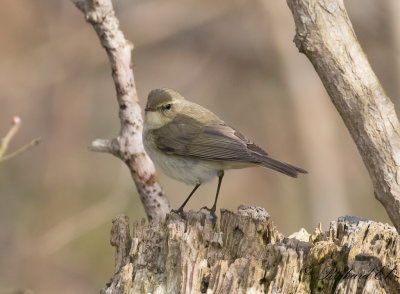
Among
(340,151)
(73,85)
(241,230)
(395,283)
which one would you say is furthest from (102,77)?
(395,283)

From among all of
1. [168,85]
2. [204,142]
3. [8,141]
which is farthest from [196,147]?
[168,85]

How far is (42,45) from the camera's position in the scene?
363 inches

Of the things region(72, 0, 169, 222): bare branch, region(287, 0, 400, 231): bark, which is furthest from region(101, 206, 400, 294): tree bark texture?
region(72, 0, 169, 222): bare branch

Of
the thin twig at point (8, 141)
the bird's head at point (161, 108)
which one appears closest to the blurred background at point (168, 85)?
the bird's head at point (161, 108)

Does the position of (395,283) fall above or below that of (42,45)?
below

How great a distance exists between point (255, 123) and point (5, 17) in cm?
434

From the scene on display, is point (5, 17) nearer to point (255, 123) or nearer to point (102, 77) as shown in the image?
point (102, 77)

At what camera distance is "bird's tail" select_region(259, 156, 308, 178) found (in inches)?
174

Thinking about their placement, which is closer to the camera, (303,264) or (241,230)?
(303,264)

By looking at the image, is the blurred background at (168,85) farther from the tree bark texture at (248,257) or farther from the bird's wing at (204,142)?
the tree bark texture at (248,257)

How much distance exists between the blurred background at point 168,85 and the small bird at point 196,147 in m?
3.32

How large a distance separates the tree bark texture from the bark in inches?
12.7

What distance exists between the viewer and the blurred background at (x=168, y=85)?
8742mm

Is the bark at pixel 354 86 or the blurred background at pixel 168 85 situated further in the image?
the blurred background at pixel 168 85
